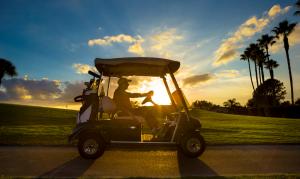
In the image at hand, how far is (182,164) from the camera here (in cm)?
408

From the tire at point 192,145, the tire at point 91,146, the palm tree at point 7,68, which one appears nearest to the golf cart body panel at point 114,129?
the tire at point 91,146

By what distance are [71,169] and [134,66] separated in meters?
3.00

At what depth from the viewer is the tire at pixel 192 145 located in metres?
4.38

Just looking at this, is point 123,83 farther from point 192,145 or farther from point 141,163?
point 192,145

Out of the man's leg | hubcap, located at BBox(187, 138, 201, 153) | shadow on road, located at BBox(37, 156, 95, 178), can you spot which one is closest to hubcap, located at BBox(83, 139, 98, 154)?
shadow on road, located at BBox(37, 156, 95, 178)

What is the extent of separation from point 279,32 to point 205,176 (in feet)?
148

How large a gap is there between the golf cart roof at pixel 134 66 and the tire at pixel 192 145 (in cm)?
190

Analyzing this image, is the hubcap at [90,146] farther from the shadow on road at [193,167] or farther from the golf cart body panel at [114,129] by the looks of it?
the shadow on road at [193,167]

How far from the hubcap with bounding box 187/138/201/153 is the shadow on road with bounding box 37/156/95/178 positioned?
92.9 inches

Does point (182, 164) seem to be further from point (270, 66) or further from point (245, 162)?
point (270, 66)

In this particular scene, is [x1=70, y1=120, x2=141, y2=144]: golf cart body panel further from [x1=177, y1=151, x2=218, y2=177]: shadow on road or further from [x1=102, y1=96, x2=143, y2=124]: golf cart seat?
[x1=177, y1=151, x2=218, y2=177]: shadow on road

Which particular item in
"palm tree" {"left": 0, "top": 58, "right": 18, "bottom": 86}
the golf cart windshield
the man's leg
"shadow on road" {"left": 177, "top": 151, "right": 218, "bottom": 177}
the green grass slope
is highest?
"palm tree" {"left": 0, "top": 58, "right": 18, "bottom": 86}

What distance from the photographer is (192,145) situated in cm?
446

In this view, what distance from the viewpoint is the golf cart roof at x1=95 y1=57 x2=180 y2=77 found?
15.2ft
